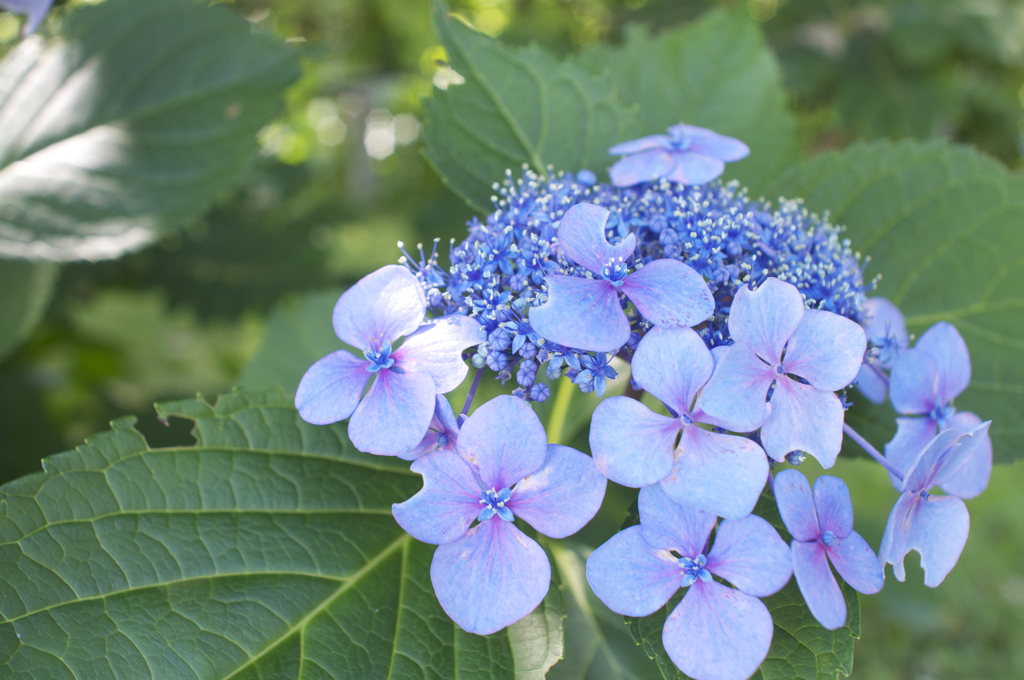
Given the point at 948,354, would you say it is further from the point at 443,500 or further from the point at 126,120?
the point at 126,120

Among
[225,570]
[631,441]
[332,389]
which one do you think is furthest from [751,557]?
[225,570]

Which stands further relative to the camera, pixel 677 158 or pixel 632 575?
pixel 677 158

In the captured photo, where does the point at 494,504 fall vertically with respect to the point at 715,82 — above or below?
below

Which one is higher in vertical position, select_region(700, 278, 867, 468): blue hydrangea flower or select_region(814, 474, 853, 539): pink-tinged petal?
select_region(700, 278, 867, 468): blue hydrangea flower

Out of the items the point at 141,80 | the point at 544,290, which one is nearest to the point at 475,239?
the point at 544,290

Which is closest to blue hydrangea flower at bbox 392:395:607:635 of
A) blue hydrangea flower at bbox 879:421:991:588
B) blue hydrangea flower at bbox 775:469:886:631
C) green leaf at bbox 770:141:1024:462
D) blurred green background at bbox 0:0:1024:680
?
blue hydrangea flower at bbox 775:469:886:631

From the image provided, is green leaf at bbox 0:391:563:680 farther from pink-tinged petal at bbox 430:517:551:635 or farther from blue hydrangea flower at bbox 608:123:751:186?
blue hydrangea flower at bbox 608:123:751:186
